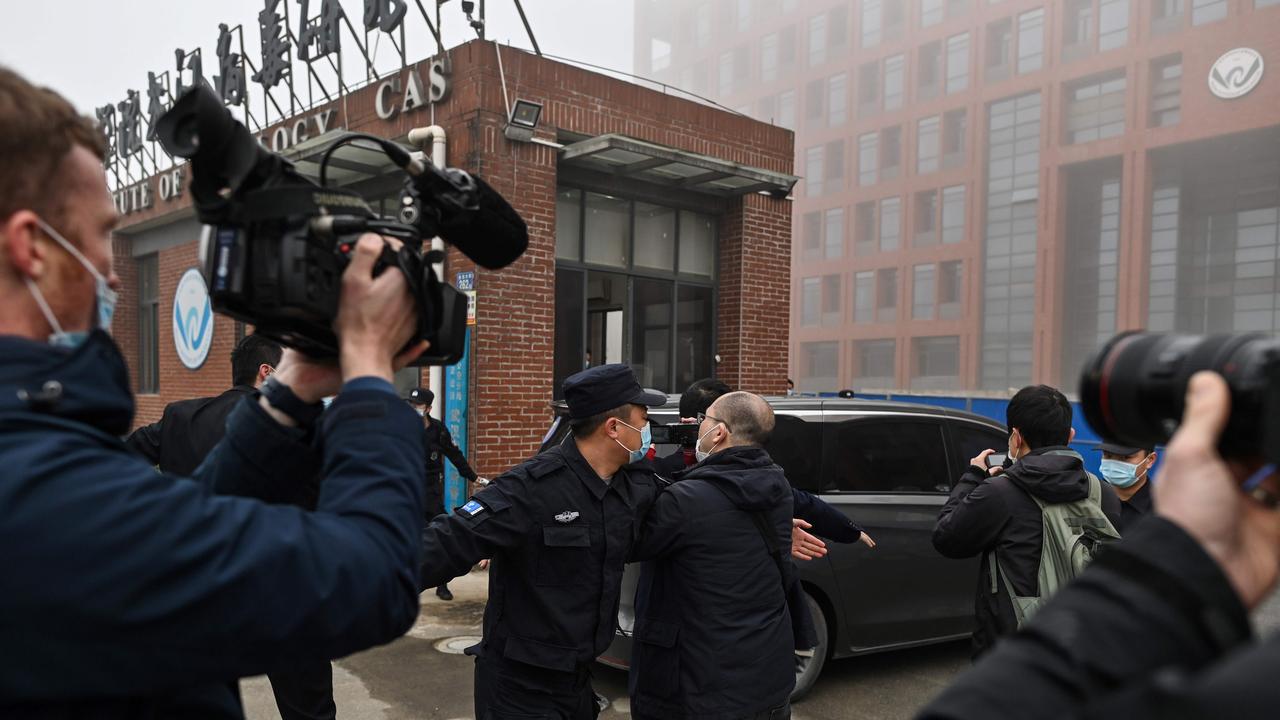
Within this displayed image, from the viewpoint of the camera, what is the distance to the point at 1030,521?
3.26 meters

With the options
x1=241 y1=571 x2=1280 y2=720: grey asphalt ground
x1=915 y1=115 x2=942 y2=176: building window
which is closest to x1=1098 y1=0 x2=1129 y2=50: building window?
x1=915 y1=115 x2=942 y2=176: building window

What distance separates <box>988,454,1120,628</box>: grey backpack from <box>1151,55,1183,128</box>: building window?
41.7 m

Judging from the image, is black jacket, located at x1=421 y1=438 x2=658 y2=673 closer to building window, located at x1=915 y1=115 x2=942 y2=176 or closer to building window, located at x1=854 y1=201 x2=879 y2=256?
building window, located at x1=915 y1=115 x2=942 y2=176

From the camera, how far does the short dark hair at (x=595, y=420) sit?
327 cm

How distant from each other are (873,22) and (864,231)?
13022mm

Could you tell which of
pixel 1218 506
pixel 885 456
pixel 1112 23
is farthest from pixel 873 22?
pixel 1218 506

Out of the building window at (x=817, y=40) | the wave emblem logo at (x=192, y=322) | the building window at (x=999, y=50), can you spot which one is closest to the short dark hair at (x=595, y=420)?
the wave emblem logo at (x=192, y=322)

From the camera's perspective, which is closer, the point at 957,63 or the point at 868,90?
the point at 957,63

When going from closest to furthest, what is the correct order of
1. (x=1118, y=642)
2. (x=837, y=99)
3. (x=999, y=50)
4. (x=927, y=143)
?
(x=1118, y=642) → (x=999, y=50) → (x=927, y=143) → (x=837, y=99)

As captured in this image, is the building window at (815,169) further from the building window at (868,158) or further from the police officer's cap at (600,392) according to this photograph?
the police officer's cap at (600,392)

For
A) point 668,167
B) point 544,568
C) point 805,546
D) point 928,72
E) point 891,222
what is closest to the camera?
point 544,568

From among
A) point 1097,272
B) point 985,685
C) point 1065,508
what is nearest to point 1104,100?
point 1097,272

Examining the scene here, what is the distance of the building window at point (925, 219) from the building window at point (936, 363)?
5.62 meters

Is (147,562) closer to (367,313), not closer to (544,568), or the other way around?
(367,313)
